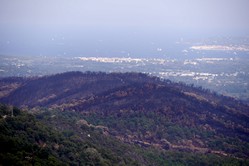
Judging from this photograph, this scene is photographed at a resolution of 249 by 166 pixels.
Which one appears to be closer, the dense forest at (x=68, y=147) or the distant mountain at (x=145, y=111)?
the dense forest at (x=68, y=147)

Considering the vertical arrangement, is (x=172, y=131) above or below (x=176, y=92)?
below

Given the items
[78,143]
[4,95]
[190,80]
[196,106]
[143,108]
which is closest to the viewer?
[78,143]

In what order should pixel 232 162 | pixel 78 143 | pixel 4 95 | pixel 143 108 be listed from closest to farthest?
1. pixel 78 143
2. pixel 232 162
3. pixel 143 108
4. pixel 4 95

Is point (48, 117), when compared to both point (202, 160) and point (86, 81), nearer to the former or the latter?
point (202, 160)

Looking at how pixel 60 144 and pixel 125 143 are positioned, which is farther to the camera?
pixel 125 143

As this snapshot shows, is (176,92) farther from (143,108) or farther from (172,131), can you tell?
(172,131)

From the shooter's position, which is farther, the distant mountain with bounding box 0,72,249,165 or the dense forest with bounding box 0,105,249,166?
the distant mountain with bounding box 0,72,249,165

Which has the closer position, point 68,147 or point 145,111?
point 68,147

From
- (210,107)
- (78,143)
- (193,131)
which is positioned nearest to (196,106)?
(210,107)
